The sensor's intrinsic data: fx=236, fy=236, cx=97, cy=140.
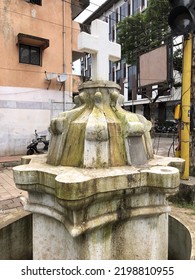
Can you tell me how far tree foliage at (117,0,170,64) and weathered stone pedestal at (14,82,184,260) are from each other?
Result: 1289 centimetres

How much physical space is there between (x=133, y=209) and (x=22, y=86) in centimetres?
908

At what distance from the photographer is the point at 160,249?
7.87 ft

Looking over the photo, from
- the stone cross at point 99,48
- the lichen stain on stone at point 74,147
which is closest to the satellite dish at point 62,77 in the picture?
the stone cross at point 99,48

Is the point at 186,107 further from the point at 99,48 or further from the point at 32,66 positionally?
the point at 32,66

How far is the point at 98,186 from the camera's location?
6.26ft

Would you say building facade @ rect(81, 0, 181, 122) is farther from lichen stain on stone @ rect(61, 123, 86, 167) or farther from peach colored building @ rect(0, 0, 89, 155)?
lichen stain on stone @ rect(61, 123, 86, 167)

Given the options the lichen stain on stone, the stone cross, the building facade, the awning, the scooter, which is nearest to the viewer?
the lichen stain on stone

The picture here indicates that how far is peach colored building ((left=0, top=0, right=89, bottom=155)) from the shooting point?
31.6ft

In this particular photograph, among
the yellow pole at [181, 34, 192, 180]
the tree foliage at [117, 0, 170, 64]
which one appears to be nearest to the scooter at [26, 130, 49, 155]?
the yellow pole at [181, 34, 192, 180]

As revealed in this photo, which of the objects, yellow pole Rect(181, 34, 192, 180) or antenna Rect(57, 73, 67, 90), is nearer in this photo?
yellow pole Rect(181, 34, 192, 180)

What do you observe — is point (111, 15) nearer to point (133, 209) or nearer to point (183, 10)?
point (183, 10)

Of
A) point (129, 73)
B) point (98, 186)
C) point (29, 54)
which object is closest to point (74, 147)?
point (98, 186)

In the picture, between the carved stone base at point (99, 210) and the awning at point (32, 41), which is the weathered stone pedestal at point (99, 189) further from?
the awning at point (32, 41)

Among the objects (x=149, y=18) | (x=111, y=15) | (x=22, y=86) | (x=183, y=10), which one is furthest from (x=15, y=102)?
(x=111, y=15)
